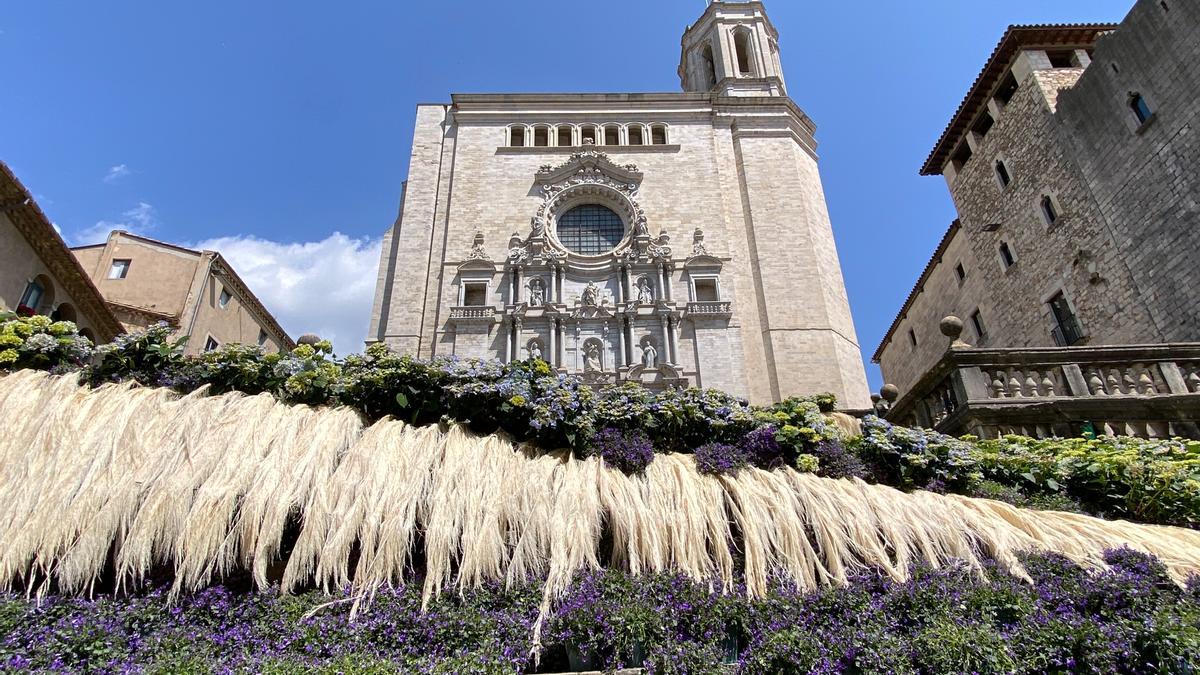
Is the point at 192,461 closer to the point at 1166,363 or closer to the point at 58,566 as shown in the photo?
the point at 58,566

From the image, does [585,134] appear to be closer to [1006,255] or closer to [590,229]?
[590,229]

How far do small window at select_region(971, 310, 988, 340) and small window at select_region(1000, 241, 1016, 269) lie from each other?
234 centimetres

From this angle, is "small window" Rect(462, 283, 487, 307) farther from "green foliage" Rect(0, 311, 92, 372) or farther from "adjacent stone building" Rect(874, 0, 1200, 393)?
"adjacent stone building" Rect(874, 0, 1200, 393)

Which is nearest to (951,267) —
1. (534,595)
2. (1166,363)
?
(1166,363)

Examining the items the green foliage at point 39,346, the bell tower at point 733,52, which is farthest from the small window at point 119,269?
the bell tower at point 733,52

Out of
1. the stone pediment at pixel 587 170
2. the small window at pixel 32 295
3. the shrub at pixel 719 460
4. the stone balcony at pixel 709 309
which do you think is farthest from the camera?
the stone pediment at pixel 587 170

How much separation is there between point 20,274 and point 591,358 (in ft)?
47.1

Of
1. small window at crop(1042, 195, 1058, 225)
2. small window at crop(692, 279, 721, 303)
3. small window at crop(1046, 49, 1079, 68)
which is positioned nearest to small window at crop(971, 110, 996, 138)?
small window at crop(1046, 49, 1079, 68)

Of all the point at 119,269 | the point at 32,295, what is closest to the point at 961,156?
the point at 32,295

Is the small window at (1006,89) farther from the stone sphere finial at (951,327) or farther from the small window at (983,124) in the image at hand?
the stone sphere finial at (951,327)

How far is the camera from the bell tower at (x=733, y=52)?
2803 centimetres

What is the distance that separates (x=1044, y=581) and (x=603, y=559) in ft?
10.2

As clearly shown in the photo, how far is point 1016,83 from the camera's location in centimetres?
1988

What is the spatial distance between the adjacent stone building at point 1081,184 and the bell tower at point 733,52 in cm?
849
